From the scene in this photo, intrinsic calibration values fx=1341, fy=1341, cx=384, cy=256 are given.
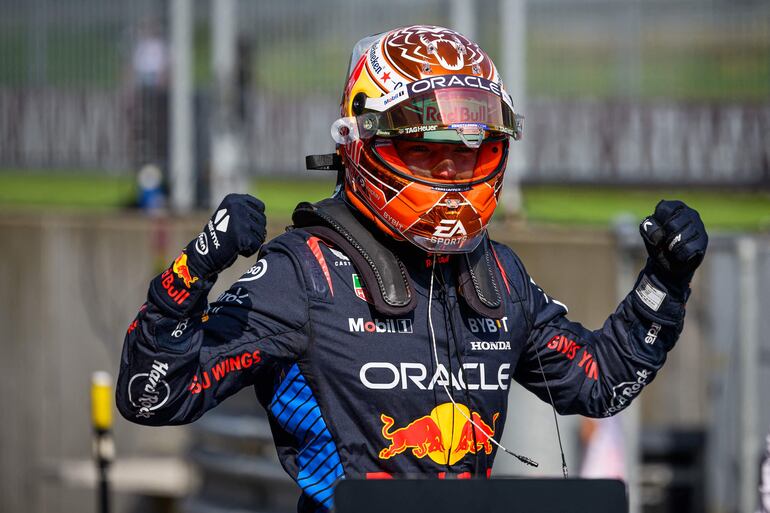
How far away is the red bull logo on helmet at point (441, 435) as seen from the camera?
125 inches

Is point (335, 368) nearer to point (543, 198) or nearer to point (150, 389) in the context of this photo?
point (150, 389)

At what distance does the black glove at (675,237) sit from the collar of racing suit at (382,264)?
407 millimetres

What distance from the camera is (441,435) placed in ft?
10.6

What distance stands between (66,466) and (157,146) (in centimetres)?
273

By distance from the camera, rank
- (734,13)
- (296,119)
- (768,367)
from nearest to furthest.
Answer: (768,367) → (734,13) → (296,119)

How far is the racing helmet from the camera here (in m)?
3.28

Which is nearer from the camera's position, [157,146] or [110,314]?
[110,314]

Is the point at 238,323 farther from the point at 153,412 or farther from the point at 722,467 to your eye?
the point at 722,467

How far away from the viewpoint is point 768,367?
6.60 metres

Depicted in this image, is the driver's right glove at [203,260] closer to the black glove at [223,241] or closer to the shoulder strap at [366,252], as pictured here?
the black glove at [223,241]

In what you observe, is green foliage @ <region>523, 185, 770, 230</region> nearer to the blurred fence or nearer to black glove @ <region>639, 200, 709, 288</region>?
the blurred fence

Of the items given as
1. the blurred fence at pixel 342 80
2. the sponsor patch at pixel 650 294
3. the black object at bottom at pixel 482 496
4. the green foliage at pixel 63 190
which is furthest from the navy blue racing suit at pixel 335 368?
the green foliage at pixel 63 190

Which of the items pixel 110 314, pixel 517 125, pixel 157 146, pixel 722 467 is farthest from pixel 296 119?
pixel 517 125

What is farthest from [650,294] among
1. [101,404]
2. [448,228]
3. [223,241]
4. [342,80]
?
[342,80]
